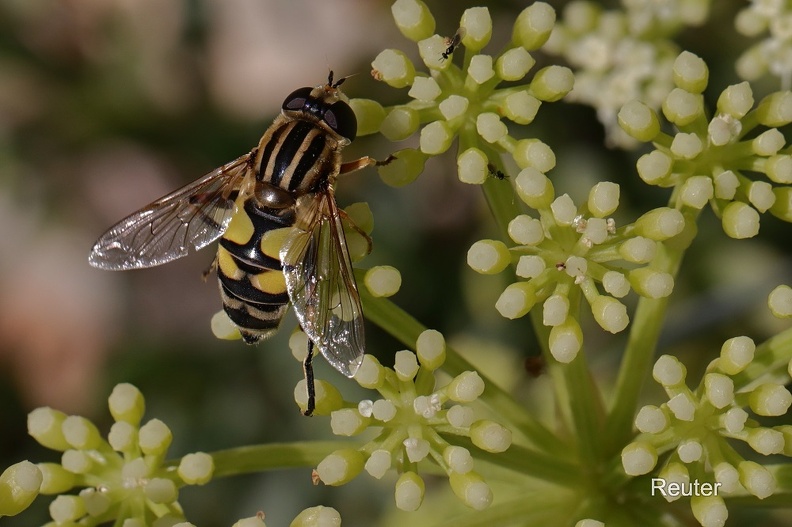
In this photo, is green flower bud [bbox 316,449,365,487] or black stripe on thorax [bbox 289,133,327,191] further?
black stripe on thorax [bbox 289,133,327,191]

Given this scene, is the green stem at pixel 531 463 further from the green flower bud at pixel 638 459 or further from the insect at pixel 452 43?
the insect at pixel 452 43

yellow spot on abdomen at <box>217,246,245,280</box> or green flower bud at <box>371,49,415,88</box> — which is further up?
green flower bud at <box>371,49,415,88</box>

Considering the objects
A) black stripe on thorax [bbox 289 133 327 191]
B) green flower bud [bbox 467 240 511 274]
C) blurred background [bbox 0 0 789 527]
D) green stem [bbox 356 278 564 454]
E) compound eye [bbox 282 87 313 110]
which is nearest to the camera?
green flower bud [bbox 467 240 511 274]

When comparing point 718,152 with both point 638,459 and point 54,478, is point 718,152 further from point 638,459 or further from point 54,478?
point 54,478

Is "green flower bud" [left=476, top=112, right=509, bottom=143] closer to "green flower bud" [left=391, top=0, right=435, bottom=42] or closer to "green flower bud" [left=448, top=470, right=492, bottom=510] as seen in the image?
"green flower bud" [left=391, top=0, right=435, bottom=42]

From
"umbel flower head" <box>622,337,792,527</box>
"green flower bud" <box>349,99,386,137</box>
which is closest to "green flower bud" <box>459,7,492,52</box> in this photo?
"green flower bud" <box>349,99,386,137</box>

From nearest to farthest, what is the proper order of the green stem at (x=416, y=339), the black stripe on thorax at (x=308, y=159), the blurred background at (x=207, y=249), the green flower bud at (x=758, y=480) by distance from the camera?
the green flower bud at (x=758, y=480), the green stem at (x=416, y=339), the black stripe on thorax at (x=308, y=159), the blurred background at (x=207, y=249)

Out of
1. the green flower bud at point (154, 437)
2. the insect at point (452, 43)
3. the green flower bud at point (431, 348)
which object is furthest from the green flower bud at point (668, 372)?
the green flower bud at point (154, 437)

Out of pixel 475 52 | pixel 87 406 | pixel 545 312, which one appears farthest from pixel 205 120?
pixel 545 312

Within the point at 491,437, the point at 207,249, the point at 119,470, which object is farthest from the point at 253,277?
the point at 207,249
